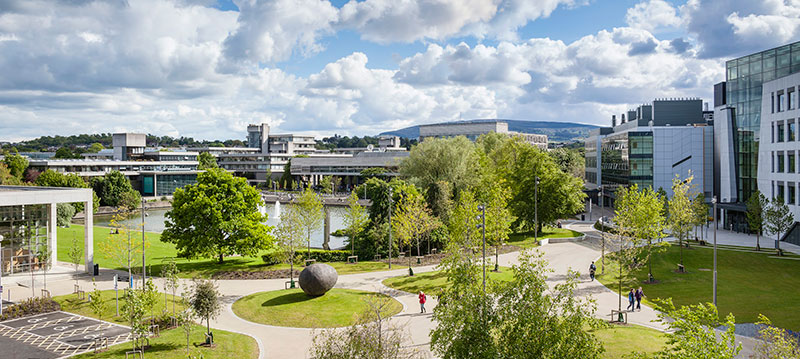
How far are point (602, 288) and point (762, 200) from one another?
84.6 feet

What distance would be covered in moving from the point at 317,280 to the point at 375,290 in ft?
16.4

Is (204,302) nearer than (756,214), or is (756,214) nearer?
(204,302)

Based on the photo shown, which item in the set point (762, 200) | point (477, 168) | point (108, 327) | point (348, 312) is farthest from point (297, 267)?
point (762, 200)

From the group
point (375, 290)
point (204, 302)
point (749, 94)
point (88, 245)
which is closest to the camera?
point (204, 302)

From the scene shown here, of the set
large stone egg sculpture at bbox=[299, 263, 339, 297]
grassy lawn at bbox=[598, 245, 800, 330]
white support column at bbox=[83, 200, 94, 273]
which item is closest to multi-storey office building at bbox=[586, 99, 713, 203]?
grassy lawn at bbox=[598, 245, 800, 330]

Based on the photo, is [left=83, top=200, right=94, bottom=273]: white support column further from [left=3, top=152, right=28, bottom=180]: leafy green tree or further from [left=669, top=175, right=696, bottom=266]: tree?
[left=3, top=152, right=28, bottom=180]: leafy green tree

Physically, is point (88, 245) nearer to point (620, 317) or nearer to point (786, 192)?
point (620, 317)

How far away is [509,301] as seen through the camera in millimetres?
13938

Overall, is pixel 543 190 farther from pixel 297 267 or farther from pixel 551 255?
pixel 297 267

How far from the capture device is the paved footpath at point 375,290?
23.9 meters

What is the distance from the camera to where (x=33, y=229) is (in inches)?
1587

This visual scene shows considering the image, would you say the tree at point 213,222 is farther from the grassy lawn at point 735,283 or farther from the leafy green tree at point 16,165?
the leafy green tree at point 16,165

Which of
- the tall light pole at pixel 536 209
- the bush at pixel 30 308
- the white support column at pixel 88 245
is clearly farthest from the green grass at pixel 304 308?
the tall light pole at pixel 536 209

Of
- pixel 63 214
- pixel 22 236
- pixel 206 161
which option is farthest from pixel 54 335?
pixel 206 161
